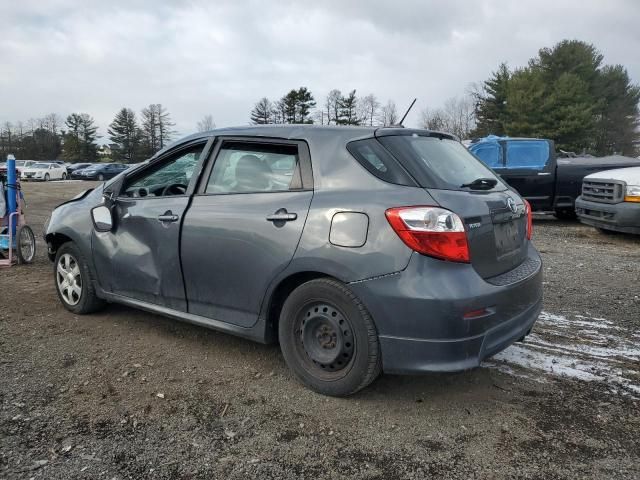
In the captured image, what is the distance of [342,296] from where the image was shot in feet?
9.65

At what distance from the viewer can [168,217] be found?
3791 mm

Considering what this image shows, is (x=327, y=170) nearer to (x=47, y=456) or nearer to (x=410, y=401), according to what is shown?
(x=410, y=401)

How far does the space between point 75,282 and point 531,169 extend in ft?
32.5

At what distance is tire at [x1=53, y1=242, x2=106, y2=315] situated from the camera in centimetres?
452

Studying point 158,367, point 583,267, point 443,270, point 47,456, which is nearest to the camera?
point 47,456

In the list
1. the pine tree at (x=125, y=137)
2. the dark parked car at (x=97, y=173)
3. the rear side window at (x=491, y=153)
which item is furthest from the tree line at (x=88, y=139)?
the rear side window at (x=491, y=153)

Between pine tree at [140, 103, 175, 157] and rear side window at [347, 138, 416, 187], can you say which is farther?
pine tree at [140, 103, 175, 157]

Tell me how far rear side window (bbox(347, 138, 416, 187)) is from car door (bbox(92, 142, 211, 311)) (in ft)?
4.32

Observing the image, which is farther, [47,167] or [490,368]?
[47,167]

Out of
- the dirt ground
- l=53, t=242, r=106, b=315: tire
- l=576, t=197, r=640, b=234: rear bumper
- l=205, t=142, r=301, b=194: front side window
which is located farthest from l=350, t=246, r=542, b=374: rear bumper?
l=576, t=197, r=640, b=234: rear bumper

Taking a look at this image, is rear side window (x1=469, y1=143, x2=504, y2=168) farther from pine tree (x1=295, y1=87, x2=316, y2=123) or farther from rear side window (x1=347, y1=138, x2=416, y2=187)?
pine tree (x1=295, y1=87, x2=316, y2=123)

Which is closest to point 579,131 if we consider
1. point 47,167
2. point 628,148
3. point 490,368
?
point 628,148

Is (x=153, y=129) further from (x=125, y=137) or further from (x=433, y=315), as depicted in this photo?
(x=433, y=315)

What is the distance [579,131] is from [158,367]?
50.4 m
